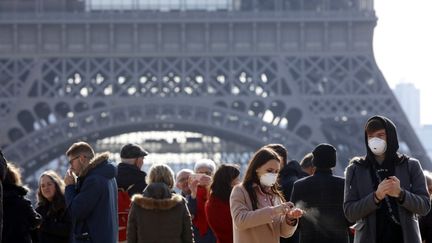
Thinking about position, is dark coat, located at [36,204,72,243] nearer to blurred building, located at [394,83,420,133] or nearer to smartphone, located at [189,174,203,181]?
smartphone, located at [189,174,203,181]

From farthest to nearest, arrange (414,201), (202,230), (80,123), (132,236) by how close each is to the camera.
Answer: (80,123), (202,230), (132,236), (414,201)

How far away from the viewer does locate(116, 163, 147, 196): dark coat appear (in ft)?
55.4

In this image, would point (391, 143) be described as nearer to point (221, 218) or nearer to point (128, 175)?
point (221, 218)

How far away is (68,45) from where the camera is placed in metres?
57.4

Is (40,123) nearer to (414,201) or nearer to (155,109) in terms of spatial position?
(155,109)

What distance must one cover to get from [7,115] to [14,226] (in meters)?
41.6

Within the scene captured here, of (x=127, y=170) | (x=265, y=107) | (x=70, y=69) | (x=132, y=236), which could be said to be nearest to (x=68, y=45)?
(x=70, y=69)

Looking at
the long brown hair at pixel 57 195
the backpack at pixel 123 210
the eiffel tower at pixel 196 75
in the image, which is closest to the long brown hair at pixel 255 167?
the long brown hair at pixel 57 195

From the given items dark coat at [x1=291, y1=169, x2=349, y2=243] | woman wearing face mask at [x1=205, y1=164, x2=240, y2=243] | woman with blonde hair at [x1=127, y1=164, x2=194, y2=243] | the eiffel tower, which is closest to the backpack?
woman wearing face mask at [x1=205, y1=164, x2=240, y2=243]

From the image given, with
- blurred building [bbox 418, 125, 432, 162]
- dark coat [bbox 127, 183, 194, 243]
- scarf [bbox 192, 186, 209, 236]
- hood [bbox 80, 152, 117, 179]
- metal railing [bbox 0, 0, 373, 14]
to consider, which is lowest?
blurred building [bbox 418, 125, 432, 162]

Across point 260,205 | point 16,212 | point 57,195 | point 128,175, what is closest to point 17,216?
point 16,212

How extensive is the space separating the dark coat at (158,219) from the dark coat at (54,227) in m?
1.85

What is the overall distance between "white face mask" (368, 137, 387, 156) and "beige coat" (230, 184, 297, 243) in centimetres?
103

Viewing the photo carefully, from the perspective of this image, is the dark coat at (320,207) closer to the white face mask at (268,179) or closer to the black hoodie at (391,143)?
the white face mask at (268,179)
